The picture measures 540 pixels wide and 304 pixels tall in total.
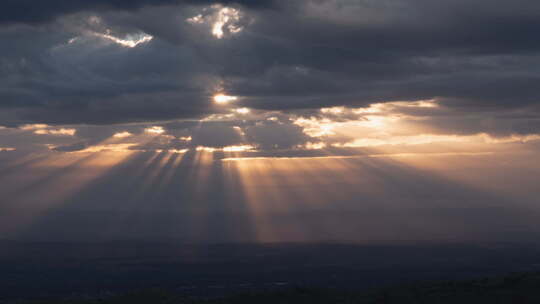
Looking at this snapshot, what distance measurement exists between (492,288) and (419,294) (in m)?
9.43

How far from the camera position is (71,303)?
109 meters

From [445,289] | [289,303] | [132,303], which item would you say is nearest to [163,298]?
[132,303]

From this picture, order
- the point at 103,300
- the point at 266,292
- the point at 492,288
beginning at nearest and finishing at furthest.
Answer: the point at 492,288, the point at 266,292, the point at 103,300

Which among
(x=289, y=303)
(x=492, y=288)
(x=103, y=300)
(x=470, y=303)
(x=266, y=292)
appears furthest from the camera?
(x=103, y=300)

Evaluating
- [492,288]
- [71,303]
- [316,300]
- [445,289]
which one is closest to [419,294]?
[445,289]

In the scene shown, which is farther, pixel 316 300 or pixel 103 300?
pixel 103 300

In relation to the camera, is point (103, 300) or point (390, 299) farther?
point (103, 300)

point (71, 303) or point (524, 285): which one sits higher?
point (524, 285)

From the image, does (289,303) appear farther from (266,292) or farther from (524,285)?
(524,285)

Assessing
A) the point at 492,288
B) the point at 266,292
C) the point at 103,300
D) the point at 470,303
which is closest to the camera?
the point at 470,303

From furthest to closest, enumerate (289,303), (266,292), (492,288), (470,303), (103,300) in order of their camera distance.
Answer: (103,300) → (266,292) → (289,303) → (492,288) → (470,303)

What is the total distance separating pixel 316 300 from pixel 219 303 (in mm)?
14423

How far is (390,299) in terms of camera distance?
270ft

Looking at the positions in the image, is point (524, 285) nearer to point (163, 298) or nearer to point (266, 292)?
point (266, 292)
